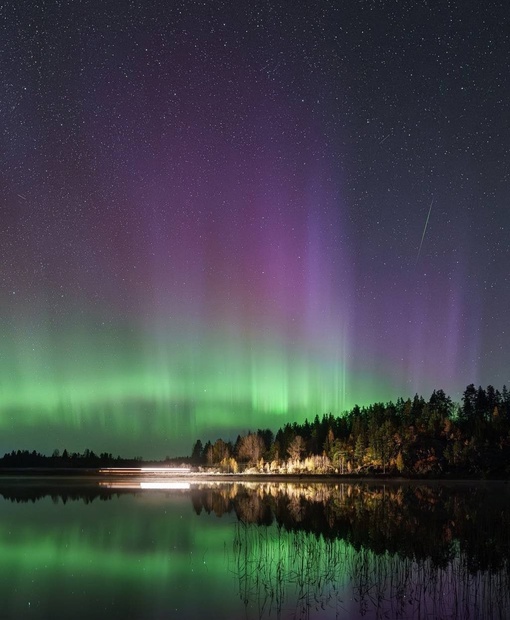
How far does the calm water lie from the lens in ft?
70.1

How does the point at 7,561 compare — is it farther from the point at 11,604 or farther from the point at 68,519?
the point at 68,519

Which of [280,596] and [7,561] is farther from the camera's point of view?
[7,561]

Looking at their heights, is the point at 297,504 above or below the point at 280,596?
below

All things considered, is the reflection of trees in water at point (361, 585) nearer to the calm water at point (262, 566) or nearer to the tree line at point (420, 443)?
the calm water at point (262, 566)

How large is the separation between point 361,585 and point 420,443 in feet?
367

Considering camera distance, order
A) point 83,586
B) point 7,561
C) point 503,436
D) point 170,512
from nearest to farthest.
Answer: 1. point 83,586
2. point 7,561
3. point 170,512
4. point 503,436

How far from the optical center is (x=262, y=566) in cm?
2814

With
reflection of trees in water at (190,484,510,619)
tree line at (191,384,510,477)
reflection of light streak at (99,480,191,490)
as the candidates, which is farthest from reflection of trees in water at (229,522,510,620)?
tree line at (191,384,510,477)

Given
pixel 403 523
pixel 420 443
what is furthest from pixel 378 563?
pixel 420 443

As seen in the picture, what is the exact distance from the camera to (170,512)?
188 ft

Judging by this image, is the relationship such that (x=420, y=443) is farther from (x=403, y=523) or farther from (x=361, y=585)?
(x=361, y=585)

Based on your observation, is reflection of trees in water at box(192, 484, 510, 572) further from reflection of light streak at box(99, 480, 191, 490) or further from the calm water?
reflection of light streak at box(99, 480, 191, 490)

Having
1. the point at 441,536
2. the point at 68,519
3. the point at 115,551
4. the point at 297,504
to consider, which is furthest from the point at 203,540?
the point at 297,504

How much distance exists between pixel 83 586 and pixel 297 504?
39.3 metres
